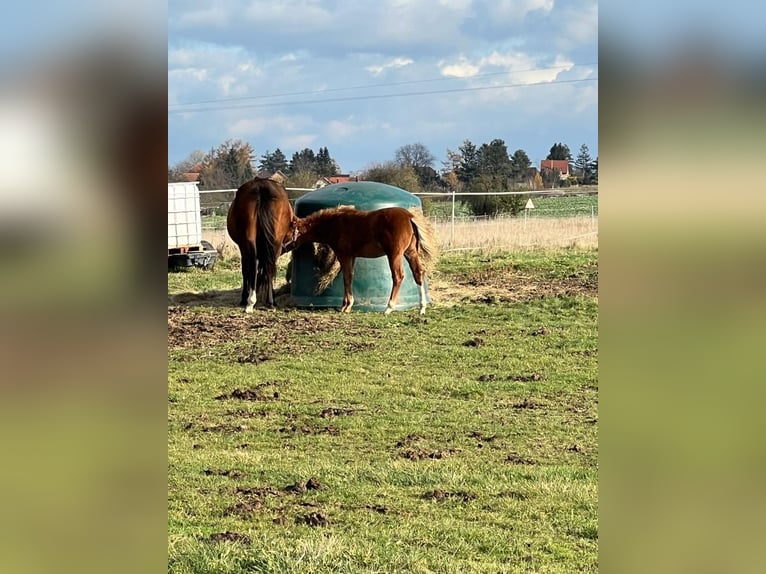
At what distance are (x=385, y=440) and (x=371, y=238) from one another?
6497mm

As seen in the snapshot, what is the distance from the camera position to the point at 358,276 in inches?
484

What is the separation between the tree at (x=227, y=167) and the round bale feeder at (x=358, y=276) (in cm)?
2735

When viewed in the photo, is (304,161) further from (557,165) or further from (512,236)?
(512,236)

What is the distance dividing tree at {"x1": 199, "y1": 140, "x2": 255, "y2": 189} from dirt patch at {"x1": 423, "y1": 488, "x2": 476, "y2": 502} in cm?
3601

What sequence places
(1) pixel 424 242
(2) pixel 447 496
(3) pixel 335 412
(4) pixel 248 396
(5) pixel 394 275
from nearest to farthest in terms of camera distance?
(2) pixel 447 496
(3) pixel 335 412
(4) pixel 248 396
(5) pixel 394 275
(1) pixel 424 242

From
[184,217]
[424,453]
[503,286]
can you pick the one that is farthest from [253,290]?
[424,453]

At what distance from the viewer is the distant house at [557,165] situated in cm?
3984

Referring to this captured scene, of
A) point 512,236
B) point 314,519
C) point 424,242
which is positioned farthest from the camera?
point 512,236

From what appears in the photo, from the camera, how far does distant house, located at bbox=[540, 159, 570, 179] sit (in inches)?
1569

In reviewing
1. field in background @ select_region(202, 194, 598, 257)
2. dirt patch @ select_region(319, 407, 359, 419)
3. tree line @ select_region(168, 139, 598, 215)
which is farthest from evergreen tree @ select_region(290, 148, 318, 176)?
dirt patch @ select_region(319, 407, 359, 419)

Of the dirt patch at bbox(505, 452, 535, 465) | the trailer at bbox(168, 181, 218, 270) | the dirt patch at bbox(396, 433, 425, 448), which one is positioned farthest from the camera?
the trailer at bbox(168, 181, 218, 270)

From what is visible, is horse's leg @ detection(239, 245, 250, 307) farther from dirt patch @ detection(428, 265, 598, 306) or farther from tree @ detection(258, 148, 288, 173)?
tree @ detection(258, 148, 288, 173)

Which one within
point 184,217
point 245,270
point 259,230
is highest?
point 184,217
